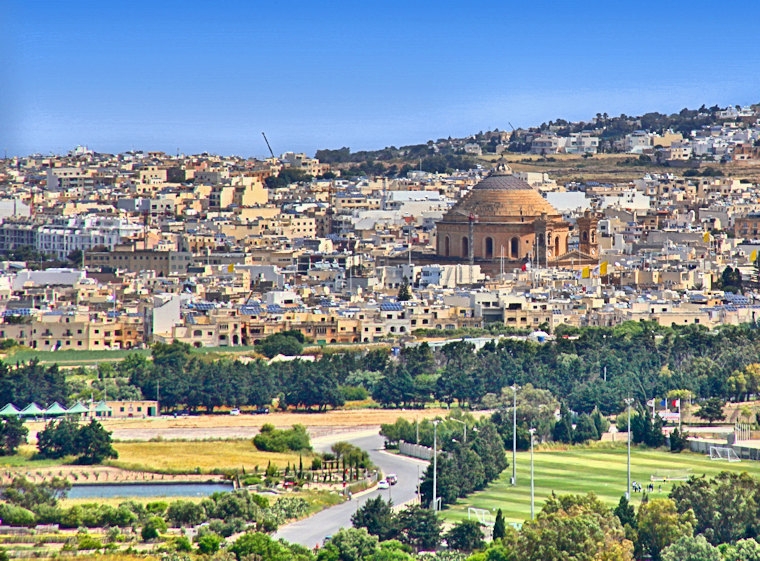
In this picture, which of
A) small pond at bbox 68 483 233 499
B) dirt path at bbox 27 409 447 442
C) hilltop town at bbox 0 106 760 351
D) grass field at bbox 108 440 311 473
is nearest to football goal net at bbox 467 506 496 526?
small pond at bbox 68 483 233 499

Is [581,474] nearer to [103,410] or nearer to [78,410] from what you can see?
[78,410]

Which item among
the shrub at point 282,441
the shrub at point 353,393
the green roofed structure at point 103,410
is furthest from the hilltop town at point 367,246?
the shrub at point 282,441

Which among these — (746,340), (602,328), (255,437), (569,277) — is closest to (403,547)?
(255,437)

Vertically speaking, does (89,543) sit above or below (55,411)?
below

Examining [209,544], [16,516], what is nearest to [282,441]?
[16,516]

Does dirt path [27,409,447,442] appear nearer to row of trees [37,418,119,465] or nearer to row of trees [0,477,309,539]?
row of trees [37,418,119,465]

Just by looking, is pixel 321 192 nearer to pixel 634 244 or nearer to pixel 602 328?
pixel 634 244
